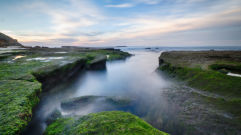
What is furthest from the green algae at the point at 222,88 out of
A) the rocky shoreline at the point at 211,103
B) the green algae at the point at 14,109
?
the green algae at the point at 14,109

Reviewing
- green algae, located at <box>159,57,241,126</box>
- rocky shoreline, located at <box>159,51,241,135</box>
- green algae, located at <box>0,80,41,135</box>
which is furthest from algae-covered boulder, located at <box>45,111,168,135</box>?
green algae, located at <box>159,57,241,126</box>

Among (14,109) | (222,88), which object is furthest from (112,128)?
(222,88)

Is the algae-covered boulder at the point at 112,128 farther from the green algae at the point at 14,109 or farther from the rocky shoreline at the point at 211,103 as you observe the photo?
the rocky shoreline at the point at 211,103

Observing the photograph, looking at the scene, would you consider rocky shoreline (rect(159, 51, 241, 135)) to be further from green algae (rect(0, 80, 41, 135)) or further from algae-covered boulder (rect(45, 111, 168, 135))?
green algae (rect(0, 80, 41, 135))

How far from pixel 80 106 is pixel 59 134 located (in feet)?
16.2

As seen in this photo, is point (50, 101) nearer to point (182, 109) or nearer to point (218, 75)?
point (182, 109)

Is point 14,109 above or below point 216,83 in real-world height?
above

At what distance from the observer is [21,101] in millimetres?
3799

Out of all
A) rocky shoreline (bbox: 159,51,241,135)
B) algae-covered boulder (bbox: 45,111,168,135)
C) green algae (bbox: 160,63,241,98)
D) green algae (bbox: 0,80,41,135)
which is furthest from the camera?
green algae (bbox: 160,63,241,98)

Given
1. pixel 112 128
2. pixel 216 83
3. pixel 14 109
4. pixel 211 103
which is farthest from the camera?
pixel 216 83

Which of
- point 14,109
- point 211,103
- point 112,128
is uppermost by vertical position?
point 14,109

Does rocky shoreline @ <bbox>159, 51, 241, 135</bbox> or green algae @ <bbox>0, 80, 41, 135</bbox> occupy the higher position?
green algae @ <bbox>0, 80, 41, 135</bbox>

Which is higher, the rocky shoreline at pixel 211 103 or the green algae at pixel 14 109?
the green algae at pixel 14 109

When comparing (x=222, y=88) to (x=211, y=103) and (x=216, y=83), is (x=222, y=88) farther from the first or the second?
(x=211, y=103)
